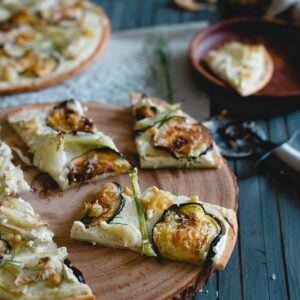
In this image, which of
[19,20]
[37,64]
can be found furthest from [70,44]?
[19,20]

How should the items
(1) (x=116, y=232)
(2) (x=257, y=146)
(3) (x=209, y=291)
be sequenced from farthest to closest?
(2) (x=257, y=146) < (3) (x=209, y=291) < (1) (x=116, y=232)

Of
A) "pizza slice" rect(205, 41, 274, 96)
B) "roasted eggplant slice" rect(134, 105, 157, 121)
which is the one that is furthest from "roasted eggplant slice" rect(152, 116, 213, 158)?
"pizza slice" rect(205, 41, 274, 96)

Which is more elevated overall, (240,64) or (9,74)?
(240,64)

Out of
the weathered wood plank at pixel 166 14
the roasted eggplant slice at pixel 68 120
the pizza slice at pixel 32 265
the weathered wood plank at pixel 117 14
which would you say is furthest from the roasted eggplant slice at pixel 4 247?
the weathered wood plank at pixel 166 14

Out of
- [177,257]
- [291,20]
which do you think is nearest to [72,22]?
[291,20]

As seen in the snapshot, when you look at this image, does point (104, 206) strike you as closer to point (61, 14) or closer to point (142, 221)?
point (142, 221)

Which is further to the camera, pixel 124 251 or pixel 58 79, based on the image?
pixel 58 79
